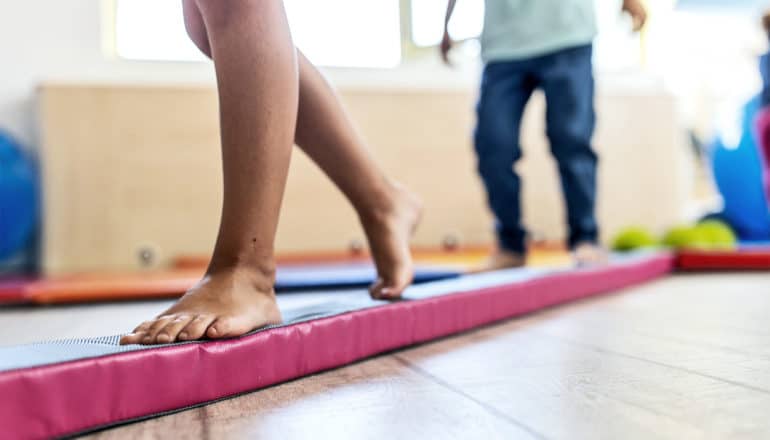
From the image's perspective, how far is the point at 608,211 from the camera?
3.66m

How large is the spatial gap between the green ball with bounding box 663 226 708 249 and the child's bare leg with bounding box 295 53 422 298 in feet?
5.94

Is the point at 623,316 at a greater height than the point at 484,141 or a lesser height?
lesser

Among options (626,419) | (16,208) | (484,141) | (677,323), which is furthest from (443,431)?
(16,208)

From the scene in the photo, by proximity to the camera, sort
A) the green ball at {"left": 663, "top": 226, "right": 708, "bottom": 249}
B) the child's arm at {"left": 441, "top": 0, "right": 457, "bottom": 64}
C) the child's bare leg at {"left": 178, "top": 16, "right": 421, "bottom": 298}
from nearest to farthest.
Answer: the child's bare leg at {"left": 178, "top": 16, "right": 421, "bottom": 298}
the child's arm at {"left": 441, "top": 0, "right": 457, "bottom": 64}
the green ball at {"left": 663, "top": 226, "right": 708, "bottom": 249}

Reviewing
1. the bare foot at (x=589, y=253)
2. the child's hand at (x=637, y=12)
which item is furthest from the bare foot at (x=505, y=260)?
the child's hand at (x=637, y=12)

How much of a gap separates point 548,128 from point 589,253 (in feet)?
1.18

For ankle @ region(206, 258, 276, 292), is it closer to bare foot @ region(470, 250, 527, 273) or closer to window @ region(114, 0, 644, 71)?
bare foot @ region(470, 250, 527, 273)

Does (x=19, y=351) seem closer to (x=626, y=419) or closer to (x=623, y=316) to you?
(x=626, y=419)

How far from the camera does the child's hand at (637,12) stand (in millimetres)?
1867

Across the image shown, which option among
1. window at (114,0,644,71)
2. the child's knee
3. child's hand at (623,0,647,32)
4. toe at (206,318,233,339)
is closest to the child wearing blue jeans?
child's hand at (623,0,647,32)

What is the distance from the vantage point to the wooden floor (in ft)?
2.00

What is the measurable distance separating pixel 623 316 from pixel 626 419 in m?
0.78

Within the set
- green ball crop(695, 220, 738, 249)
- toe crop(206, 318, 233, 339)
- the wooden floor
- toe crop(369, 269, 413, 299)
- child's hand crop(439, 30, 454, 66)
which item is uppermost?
child's hand crop(439, 30, 454, 66)

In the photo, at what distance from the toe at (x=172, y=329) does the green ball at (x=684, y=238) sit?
7.51 feet
